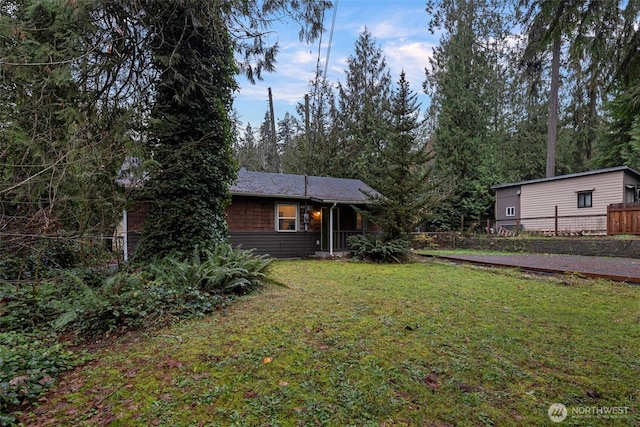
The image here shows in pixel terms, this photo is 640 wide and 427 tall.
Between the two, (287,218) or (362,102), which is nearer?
(287,218)

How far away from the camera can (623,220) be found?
1295cm

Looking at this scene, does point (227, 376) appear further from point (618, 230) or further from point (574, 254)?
point (618, 230)

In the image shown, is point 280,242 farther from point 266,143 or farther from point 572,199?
point 266,143

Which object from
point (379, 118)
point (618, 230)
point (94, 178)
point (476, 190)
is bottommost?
point (618, 230)

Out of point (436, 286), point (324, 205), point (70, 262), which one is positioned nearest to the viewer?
→ point (436, 286)

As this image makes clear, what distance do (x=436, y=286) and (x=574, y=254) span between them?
964 centimetres

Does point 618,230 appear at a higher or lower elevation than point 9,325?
higher

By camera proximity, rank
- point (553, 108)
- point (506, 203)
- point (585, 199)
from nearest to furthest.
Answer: point (585, 199) → point (553, 108) → point (506, 203)

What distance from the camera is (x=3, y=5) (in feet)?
15.7

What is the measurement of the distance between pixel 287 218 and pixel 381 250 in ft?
13.7

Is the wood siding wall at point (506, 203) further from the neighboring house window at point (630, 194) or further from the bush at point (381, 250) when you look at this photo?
the bush at point (381, 250)

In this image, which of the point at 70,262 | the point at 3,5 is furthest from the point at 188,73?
the point at 70,262

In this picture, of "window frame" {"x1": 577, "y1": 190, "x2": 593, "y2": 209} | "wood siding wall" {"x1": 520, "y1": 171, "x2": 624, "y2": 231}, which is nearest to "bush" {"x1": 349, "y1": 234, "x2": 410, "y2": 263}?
"wood siding wall" {"x1": 520, "y1": 171, "x2": 624, "y2": 231}

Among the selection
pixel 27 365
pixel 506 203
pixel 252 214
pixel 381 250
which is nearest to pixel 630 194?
pixel 506 203
